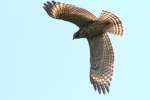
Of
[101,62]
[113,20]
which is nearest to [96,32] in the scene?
[113,20]

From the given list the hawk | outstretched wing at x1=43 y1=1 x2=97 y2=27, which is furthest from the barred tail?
outstretched wing at x1=43 y1=1 x2=97 y2=27

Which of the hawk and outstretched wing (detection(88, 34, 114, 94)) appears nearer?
the hawk

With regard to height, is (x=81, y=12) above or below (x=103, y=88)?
above

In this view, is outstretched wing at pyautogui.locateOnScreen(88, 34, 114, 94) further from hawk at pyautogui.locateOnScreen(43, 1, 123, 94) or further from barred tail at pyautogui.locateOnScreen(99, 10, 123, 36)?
barred tail at pyautogui.locateOnScreen(99, 10, 123, 36)

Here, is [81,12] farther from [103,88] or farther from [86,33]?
[103,88]

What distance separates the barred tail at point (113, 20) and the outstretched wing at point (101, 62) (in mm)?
612

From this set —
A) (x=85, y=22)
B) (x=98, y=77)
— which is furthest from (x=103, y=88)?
(x=85, y=22)

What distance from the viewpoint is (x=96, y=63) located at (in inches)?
812

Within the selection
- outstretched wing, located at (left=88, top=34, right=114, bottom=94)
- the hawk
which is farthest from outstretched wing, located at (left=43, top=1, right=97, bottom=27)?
outstretched wing, located at (left=88, top=34, right=114, bottom=94)

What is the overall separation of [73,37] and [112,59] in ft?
4.07

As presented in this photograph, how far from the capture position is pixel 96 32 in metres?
20.3

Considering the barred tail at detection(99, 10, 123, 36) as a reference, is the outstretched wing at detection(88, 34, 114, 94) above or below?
below

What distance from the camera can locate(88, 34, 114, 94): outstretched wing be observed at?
66.6ft

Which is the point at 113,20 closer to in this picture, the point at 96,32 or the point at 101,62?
the point at 96,32
